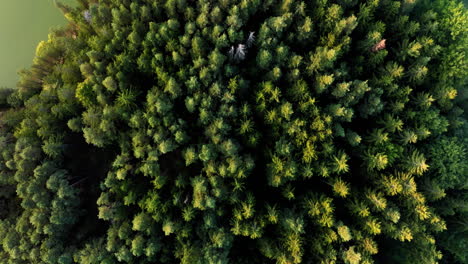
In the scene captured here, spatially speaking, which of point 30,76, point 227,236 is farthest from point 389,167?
point 30,76

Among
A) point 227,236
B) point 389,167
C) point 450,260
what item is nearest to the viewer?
point 227,236

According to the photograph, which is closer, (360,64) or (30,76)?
(360,64)

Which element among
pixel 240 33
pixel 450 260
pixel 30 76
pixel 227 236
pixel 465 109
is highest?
pixel 30 76

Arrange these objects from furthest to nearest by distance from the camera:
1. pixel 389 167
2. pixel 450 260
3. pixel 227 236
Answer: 1. pixel 450 260
2. pixel 389 167
3. pixel 227 236

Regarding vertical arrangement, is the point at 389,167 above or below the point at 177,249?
below

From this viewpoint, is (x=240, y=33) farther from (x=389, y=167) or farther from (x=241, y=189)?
(x=389, y=167)

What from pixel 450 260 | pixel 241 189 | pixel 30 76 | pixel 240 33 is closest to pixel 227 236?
pixel 241 189
